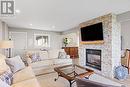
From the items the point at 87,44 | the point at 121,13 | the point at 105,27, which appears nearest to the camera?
the point at 121,13

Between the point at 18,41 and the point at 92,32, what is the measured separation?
5546 mm

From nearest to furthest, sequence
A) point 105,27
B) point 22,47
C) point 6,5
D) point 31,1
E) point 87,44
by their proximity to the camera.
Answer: point 31,1 < point 6,5 < point 105,27 < point 87,44 < point 22,47

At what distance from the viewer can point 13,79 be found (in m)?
2.63

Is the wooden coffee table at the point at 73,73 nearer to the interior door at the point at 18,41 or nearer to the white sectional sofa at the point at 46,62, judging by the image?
the white sectional sofa at the point at 46,62

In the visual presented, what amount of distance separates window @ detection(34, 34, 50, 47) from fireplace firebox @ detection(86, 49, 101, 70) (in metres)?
4.55

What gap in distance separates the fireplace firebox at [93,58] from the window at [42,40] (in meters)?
4.55

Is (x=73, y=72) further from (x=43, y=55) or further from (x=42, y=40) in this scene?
(x=42, y=40)

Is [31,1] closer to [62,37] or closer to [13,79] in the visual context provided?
[13,79]

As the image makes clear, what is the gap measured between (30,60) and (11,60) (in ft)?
5.90

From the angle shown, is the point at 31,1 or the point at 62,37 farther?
the point at 62,37

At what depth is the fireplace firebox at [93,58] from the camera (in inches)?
203

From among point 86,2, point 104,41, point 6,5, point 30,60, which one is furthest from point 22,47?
point 86,2

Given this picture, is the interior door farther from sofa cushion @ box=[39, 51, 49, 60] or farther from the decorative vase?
the decorative vase

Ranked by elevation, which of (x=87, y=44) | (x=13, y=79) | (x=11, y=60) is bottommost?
(x=13, y=79)
